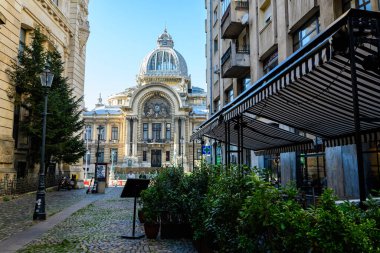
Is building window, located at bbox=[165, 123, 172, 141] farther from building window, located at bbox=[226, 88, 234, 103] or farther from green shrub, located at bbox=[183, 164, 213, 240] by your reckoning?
green shrub, located at bbox=[183, 164, 213, 240]

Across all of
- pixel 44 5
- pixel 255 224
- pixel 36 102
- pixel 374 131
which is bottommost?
pixel 255 224

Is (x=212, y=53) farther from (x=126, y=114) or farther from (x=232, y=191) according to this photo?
(x=126, y=114)

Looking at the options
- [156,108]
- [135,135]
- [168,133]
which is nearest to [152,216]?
[135,135]

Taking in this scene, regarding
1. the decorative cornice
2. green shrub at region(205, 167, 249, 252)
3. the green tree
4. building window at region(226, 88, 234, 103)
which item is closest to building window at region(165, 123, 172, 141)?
the decorative cornice

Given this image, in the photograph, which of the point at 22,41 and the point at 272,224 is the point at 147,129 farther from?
the point at 272,224

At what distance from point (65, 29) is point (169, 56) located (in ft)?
192

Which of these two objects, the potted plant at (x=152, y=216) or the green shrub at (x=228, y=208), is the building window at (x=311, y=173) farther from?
the green shrub at (x=228, y=208)

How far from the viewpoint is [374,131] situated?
7.82 metres

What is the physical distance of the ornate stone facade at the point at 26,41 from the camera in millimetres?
19906

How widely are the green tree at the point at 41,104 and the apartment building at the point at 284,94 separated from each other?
12372mm

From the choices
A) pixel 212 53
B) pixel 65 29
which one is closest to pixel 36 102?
pixel 65 29

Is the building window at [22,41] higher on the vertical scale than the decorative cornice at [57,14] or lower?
lower

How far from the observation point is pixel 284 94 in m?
6.53

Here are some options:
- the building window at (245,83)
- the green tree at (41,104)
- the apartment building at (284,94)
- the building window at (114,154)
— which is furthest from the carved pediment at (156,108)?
the building window at (245,83)
